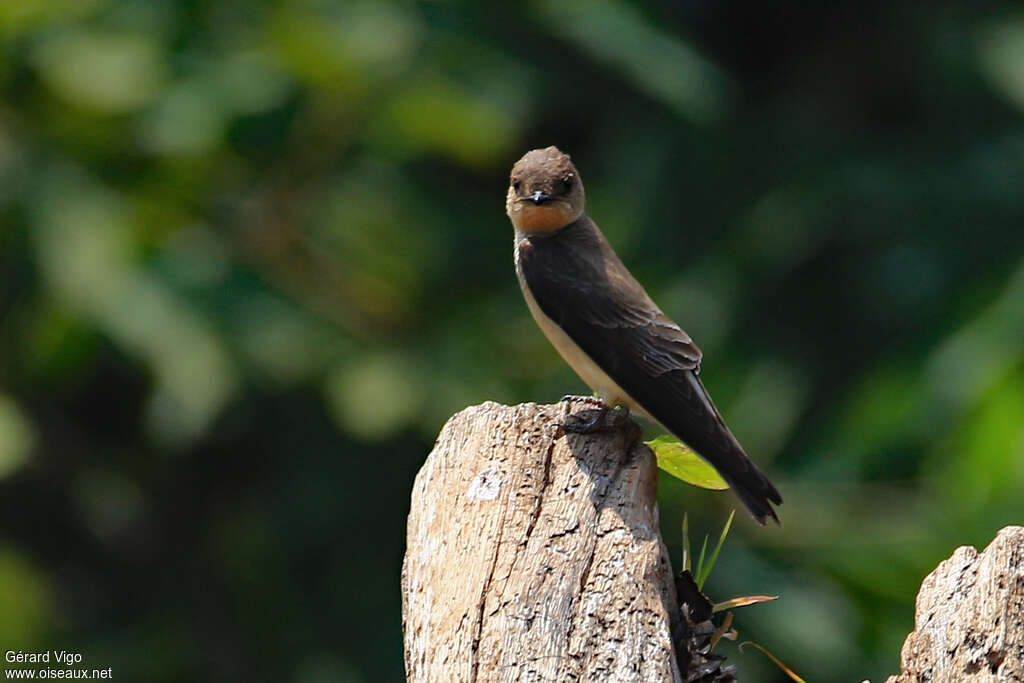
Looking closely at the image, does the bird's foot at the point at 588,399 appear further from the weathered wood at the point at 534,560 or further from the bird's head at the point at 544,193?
the bird's head at the point at 544,193

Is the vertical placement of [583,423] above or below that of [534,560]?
above

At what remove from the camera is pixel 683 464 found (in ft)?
13.1

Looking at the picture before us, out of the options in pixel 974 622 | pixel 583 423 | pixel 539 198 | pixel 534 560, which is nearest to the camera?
pixel 974 622

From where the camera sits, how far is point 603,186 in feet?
26.3

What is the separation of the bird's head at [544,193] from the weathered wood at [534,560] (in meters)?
1.35

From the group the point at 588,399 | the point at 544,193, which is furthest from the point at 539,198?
the point at 588,399

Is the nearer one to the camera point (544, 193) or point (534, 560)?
point (534, 560)

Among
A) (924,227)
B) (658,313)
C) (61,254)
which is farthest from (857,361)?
(61,254)

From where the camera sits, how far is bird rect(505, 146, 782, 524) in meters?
4.02

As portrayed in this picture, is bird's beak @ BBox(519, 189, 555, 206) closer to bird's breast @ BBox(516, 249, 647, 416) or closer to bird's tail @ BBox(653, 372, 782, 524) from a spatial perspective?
bird's breast @ BBox(516, 249, 647, 416)

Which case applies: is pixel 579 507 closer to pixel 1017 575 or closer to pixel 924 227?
pixel 1017 575

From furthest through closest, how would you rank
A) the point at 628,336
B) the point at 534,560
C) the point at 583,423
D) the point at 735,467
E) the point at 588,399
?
the point at 628,336
the point at 588,399
the point at 735,467
the point at 583,423
the point at 534,560

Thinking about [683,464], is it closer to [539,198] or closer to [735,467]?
[735,467]

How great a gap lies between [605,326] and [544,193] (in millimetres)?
532
